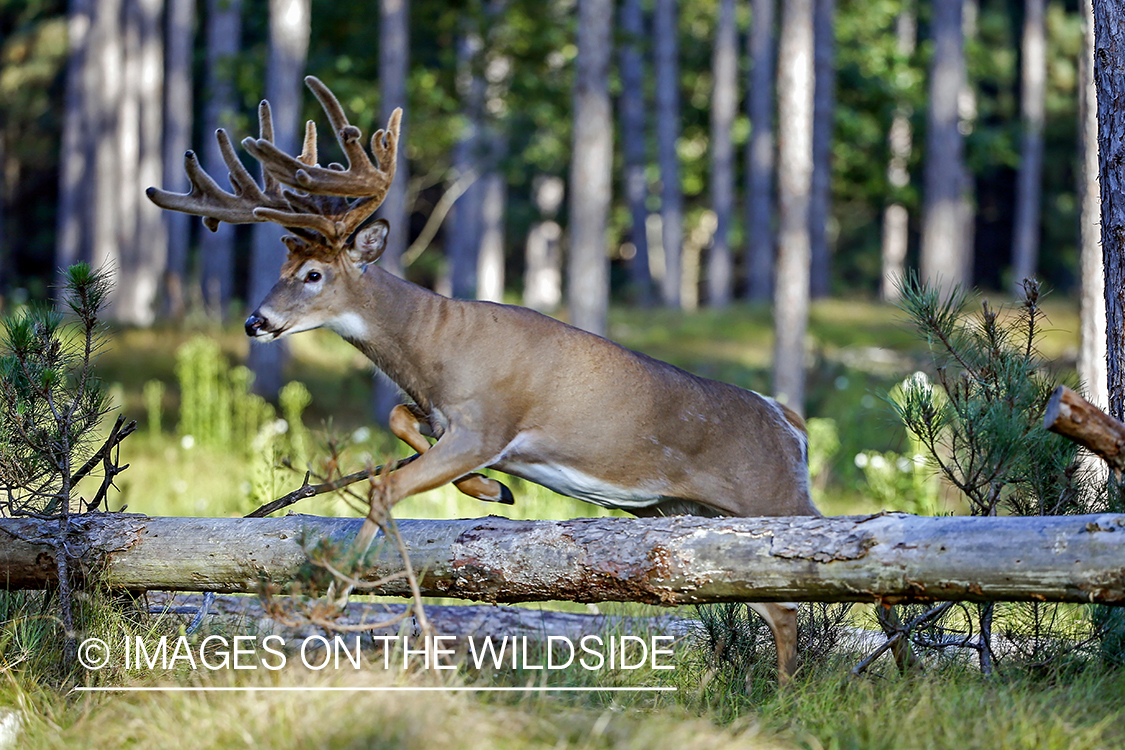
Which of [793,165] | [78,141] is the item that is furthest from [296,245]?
[78,141]

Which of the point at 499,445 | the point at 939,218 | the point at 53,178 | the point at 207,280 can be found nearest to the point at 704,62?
the point at 939,218

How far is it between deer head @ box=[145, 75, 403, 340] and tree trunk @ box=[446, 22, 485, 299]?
434 inches

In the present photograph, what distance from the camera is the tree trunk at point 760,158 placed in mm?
24031

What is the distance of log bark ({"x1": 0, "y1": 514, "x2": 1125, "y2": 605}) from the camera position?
11.7 ft

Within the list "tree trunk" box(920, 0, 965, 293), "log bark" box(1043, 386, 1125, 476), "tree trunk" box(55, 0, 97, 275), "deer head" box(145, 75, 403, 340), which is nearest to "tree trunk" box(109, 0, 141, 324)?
"tree trunk" box(55, 0, 97, 275)

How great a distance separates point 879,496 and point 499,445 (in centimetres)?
469

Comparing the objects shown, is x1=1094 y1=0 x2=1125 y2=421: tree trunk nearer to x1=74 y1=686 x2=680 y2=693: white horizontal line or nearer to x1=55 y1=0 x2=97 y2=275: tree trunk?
x1=74 y1=686 x2=680 y2=693: white horizontal line

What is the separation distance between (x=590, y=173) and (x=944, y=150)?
37.1 ft

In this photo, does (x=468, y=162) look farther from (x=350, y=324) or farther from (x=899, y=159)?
(x=350, y=324)

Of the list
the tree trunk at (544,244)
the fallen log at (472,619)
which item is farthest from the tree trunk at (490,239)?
the fallen log at (472,619)

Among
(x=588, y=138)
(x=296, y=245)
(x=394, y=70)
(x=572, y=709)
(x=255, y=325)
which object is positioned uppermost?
(x=394, y=70)

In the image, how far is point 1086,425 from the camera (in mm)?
3832

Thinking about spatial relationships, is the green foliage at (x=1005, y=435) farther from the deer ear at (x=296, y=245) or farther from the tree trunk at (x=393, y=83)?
the tree trunk at (x=393, y=83)

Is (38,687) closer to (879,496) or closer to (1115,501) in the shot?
(1115,501)
